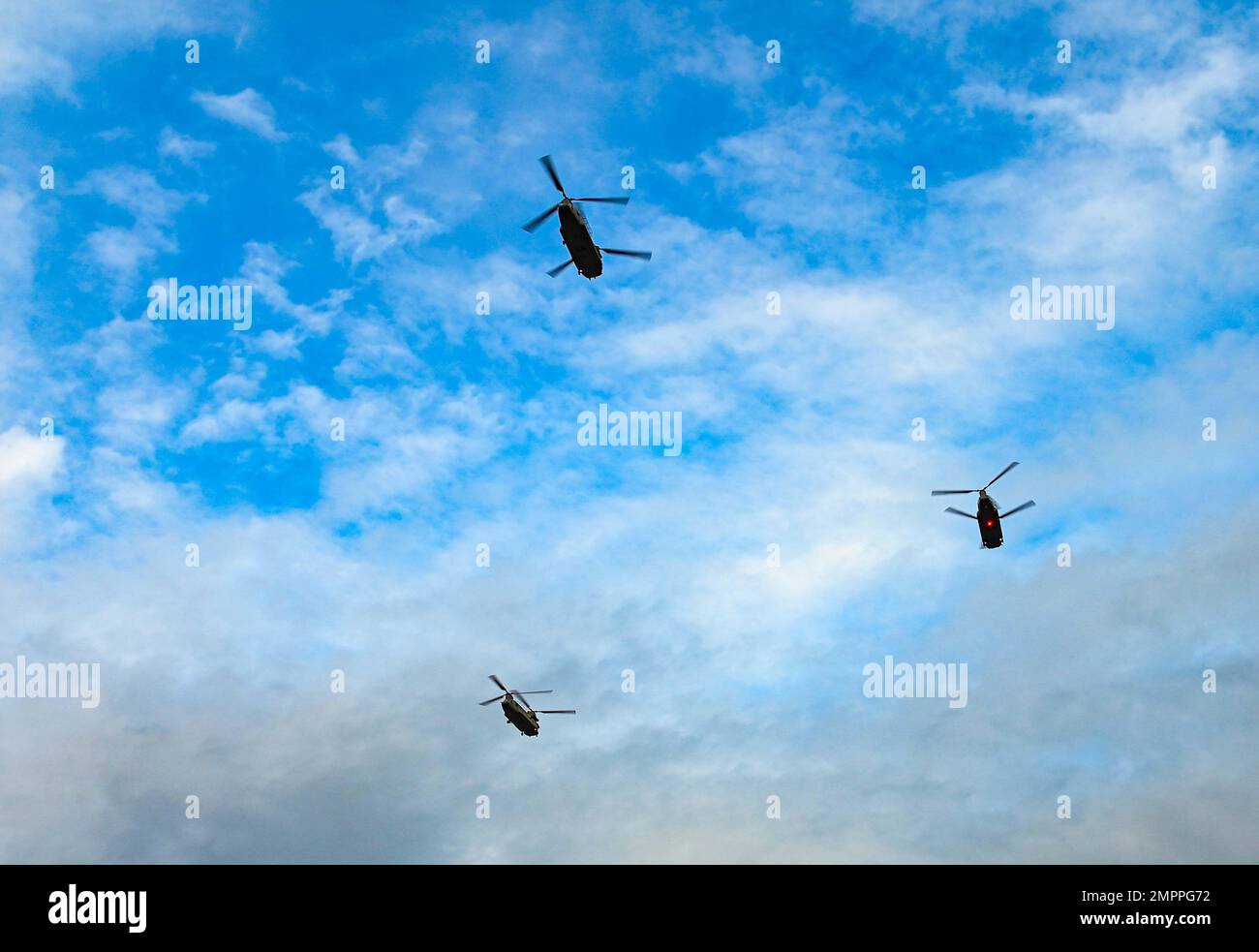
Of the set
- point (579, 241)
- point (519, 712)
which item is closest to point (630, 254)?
point (579, 241)

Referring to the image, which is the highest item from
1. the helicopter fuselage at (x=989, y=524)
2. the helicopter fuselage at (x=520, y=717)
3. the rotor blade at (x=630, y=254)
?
the rotor blade at (x=630, y=254)

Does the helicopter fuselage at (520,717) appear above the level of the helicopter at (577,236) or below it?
below

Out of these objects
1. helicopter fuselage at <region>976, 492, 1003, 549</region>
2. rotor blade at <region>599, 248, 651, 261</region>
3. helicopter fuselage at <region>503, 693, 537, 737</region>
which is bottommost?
helicopter fuselage at <region>503, 693, 537, 737</region>

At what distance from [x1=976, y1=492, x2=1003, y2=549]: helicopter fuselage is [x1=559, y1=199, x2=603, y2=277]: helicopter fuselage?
97.7 feet

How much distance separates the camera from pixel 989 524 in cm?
6275

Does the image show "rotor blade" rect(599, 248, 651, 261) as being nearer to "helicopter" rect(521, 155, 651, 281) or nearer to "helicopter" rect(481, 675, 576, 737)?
"helicopter" rect(521, 155, 651, 281)

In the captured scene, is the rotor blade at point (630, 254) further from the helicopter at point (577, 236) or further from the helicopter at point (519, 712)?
the helicopter at point (519, 712)

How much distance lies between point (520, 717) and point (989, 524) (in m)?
35.4

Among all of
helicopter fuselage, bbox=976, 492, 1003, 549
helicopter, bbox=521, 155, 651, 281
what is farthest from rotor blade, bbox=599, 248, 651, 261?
helicopter fuselage, bbox=976, 492, 1003, 549

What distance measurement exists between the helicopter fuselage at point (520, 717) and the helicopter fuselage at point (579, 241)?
32781 millimetres

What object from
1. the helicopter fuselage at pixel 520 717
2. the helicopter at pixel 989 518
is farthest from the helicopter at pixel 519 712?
the helicopter at pixel 989 518

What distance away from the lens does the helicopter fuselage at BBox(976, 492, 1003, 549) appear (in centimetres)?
6225

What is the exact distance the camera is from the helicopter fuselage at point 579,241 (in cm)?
5038
